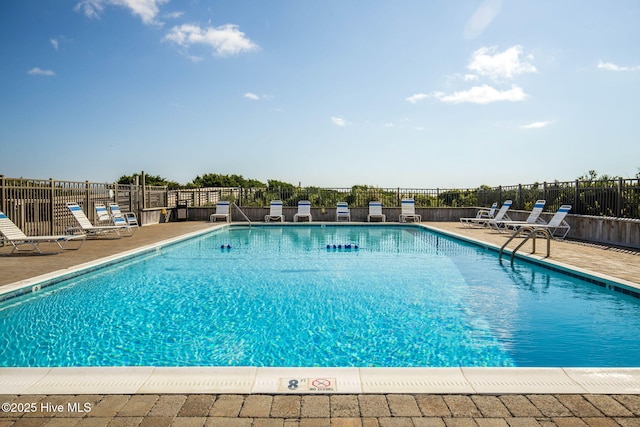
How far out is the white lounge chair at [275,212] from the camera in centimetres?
1756

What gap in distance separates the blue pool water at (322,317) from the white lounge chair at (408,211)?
9.40 meters

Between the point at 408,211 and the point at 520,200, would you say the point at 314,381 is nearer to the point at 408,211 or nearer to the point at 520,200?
the point at 520,200

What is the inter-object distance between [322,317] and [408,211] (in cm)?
1351

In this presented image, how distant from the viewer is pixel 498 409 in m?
2.21

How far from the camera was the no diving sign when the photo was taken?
245 cm

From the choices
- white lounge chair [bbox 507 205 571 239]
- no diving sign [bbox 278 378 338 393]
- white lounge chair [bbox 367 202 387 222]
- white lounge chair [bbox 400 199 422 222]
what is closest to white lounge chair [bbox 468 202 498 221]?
white lounge chair [bbox 400 199 422 222]

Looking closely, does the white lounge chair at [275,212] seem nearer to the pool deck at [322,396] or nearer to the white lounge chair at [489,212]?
the white lounge chair at [489,212]

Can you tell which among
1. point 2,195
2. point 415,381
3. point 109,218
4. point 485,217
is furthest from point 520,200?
point 2,195

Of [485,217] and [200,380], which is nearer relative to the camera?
[200,380]

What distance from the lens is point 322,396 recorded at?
2377 mm

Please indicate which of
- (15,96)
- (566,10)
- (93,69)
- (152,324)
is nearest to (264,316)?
(152,324)

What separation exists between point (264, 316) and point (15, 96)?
51.2 ft

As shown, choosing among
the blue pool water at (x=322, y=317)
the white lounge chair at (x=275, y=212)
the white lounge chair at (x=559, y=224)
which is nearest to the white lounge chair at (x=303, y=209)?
the white lounge chair at (x=275, y=212)

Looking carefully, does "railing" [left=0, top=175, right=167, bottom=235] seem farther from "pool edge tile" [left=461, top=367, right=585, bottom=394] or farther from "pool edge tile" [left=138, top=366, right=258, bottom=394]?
"pool edge tile" [left=461, top=367, right=585, bottom=394]
